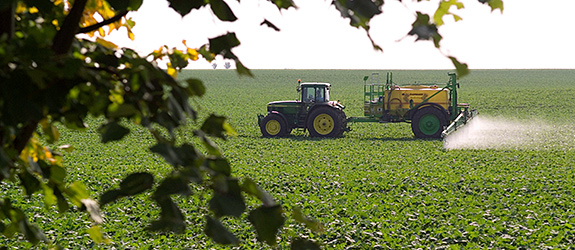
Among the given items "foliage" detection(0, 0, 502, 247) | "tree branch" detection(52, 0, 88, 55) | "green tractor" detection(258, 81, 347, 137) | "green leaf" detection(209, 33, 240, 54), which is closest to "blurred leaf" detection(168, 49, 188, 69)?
"foliage" detection(0, 0, 502, 247)

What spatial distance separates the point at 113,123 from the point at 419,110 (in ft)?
60.5

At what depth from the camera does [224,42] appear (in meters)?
1.48

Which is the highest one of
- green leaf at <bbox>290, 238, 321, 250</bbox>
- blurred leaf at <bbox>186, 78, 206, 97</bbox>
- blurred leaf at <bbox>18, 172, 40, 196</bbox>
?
blurred leaf at <bbox>186, 78, 206, 97</bbox>

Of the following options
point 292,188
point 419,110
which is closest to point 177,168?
point 292,188

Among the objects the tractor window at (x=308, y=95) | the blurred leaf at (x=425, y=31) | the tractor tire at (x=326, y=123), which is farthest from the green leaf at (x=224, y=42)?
the tractor window at (x=308, y=95)

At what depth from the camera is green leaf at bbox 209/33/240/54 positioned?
1.47m

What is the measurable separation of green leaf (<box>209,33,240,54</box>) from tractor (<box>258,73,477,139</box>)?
1743cm

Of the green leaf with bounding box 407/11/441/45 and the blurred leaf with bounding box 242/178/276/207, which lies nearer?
the blurred leaf with bounding box 242/178/276/207

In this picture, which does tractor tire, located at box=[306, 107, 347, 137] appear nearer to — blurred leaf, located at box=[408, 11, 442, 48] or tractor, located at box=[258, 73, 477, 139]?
tractor, located at box=[258, 73, 477, 139]

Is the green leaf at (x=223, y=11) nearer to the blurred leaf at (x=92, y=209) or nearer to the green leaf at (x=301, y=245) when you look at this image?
the green leaf at (x=301, y=245)

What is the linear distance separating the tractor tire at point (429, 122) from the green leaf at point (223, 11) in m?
18.0

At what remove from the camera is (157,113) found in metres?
1.34

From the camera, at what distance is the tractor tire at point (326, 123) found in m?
19.0

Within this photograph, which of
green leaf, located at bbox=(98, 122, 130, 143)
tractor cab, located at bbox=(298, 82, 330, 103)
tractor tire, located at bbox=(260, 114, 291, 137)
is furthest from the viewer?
tractor tire, located at bbox=(260, 114, 291, 137)
